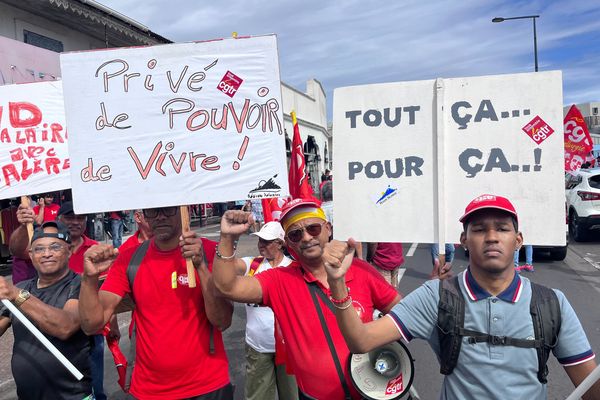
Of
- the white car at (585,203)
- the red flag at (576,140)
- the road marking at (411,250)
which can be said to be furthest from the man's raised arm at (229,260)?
the white car at (585,203)

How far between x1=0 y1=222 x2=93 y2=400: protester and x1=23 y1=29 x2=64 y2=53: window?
34.0 feet

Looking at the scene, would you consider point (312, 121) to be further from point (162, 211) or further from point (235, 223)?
point (235, 223)

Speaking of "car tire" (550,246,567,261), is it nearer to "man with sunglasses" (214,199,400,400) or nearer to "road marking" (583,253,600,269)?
"road marking" (583,253,600,269)

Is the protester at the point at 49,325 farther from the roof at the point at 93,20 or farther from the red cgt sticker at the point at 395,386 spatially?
the roof at the point at 93,20

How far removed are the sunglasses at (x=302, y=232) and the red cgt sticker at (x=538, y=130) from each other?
47.7 inches

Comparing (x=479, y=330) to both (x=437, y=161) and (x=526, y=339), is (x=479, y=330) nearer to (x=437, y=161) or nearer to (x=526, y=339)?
(x=526, y=339)

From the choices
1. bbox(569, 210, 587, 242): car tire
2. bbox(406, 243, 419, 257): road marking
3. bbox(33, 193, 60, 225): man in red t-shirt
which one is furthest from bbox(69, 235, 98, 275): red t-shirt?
bbox(569, 210, 587, 242): car tire

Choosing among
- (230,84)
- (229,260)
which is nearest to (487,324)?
(229,260)

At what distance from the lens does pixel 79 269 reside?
4.04 m

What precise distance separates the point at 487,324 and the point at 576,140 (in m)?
11.0

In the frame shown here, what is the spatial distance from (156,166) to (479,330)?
1.84 m

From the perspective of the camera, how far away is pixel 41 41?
39.4 ft

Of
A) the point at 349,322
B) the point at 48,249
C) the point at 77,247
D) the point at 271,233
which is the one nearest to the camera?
the point at 349,322

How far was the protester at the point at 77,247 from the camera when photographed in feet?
12.6
